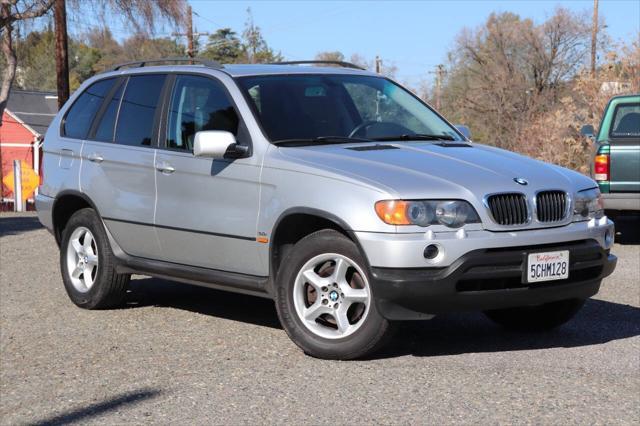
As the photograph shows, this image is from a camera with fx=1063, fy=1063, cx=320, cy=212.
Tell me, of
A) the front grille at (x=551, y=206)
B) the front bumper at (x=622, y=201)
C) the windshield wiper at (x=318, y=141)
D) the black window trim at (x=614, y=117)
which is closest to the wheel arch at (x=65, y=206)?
the windshield wiper at (x=318, y=141)

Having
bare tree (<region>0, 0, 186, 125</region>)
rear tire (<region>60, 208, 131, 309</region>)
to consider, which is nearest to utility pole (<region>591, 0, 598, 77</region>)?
bare tree (<region>0, 0, 186, 125</region>)

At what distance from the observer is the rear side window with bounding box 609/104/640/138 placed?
1360cm

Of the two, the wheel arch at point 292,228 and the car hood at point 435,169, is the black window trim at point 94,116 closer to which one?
the car hood at point 435,169

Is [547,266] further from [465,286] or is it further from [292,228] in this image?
[292,228]

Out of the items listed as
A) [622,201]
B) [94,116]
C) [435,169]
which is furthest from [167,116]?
[622,201]

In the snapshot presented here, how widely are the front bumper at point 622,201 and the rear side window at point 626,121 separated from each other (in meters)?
0.82

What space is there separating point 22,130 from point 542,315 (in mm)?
59119

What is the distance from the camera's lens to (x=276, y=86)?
23.8ft

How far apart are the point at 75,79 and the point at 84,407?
76.7 metres

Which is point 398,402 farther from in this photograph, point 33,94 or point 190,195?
point 33,94

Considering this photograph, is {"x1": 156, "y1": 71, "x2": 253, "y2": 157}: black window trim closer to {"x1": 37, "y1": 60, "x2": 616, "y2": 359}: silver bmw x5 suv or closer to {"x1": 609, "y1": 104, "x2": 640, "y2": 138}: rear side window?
{"x1": 37, "y1": 60, "x2": 616, "y2": 359}: silver bmw x5 suv

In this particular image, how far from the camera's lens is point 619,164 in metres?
13.3

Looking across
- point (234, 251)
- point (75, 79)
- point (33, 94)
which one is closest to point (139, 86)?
point (234, 251)

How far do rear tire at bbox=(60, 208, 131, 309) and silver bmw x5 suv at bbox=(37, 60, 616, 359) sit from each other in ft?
0.04
